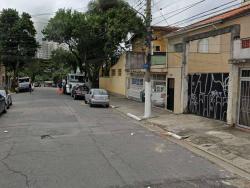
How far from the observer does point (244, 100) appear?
664 inches

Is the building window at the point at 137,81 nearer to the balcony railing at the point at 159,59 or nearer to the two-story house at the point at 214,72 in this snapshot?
the balcony railing at the point at 159,59

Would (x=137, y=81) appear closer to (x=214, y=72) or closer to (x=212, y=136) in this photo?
(x=214, y=72)

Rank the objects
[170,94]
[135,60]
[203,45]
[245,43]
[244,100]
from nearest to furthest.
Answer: [245,43]
[244,100]
[170,94]
[203,45]
[135,60]

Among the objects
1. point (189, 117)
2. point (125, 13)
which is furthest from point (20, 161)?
point (125, 13)

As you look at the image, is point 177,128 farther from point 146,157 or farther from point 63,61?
point 63,61

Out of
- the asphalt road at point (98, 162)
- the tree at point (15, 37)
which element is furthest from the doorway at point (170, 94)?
the tree at point (15, 37)

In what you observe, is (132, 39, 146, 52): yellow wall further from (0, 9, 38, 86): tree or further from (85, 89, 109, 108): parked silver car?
(0, 9, 38, 86): tree

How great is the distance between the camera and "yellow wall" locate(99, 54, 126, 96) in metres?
41.0

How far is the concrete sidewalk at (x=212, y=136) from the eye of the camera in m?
11.8

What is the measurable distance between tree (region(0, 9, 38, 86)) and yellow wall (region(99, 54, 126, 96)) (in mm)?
15929

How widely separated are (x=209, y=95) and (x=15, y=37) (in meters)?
44.3

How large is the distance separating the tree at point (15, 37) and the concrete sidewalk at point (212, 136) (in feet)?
136

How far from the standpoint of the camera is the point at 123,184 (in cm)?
805

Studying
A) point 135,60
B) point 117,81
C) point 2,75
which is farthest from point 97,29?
point 2,75
